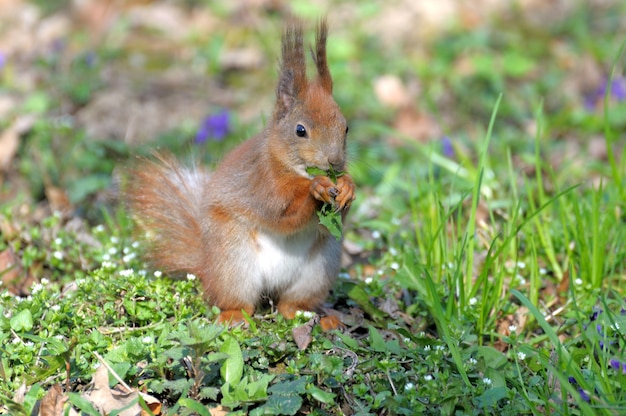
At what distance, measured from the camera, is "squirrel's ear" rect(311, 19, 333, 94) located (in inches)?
116

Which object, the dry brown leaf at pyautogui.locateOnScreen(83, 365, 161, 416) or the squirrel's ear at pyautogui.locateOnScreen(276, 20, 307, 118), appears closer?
the dry brown leaf at pyautogui.locateOnScreen(83, 365, 161, 416)

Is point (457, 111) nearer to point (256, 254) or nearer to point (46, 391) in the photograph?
point (256, 254)

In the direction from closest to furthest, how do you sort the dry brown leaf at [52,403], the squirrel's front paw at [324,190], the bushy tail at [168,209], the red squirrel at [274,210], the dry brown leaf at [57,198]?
1. the dry brown leaf at [52,403]
2. the squirrel's front paw at [324,190]
3. the red squirrel at [274,210]
4. the bushy tail at [168,209]
5. the dry brown leaf at [57,198]

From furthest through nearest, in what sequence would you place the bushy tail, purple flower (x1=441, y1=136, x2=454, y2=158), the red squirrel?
purple flower (x1=441, y1=136, x2=454, y2=158), the bushy tail, the red squirrel

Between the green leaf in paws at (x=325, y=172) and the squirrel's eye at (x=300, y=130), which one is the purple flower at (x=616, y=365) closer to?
the green leaf in paws at (x=325, y=172)

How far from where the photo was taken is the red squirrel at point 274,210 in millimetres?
2945

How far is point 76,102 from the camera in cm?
564

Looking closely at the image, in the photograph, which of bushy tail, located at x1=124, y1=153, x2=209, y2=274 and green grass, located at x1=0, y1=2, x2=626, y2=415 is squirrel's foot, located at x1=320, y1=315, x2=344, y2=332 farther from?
bushy tail, located at x1=124, y1=153, x2=209, y2=274

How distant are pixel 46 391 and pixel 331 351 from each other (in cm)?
99

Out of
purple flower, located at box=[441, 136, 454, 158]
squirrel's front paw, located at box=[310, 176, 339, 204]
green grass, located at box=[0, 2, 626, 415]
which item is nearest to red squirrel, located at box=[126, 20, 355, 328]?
squirrel's front paw, located at box=[310, 176, 339, 204]

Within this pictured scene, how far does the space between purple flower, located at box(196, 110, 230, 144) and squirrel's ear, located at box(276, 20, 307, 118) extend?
2.10 meters

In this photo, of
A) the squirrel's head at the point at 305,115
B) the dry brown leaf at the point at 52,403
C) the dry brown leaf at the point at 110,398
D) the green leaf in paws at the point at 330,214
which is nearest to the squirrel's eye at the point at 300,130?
the squirrel's head at the point at 305,115

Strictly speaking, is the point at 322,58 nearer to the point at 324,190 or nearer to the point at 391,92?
the point at 324,190

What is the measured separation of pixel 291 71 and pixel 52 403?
145cm
